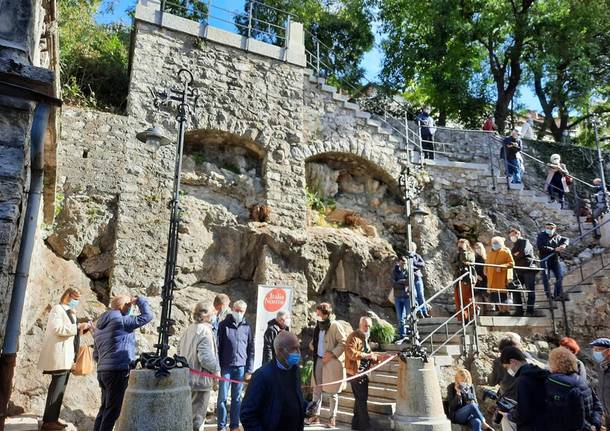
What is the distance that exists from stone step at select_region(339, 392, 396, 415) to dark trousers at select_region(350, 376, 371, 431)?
0.41 meters

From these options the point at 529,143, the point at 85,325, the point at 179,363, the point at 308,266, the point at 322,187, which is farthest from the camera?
the point at 529,143

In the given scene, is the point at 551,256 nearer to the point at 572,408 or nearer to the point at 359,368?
the point at 359,368

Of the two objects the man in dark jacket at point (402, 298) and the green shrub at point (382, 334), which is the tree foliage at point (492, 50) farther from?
the green shrub at point (382, 334)

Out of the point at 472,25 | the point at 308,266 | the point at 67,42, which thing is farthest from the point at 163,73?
the point at 472,25

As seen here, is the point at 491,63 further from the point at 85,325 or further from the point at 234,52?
the point at 85,325

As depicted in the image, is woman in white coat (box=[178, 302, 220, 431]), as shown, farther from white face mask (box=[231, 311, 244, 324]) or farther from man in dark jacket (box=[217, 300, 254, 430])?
white face mask (box=[231, 311, 244, 324])

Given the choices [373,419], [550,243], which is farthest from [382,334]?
[550,243]

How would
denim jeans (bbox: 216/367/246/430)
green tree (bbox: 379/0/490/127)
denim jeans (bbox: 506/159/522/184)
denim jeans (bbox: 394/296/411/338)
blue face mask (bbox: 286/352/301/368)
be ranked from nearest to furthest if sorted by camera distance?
blue face mask (bbox: 286/352/301/368) < denim jeans (bbox: 216/367/246/430) < denim jeans (bbox: 394/296/411/338) < denim jeans (bbox: 506/159/522/184) < green tree (bbox: 379/0/490/127)

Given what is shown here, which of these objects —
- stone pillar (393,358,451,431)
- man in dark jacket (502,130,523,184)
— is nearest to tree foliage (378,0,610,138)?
man in dark jacket (502,130,523,184)

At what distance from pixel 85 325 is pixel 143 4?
737 centimetres

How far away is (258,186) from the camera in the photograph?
1003 centimetres

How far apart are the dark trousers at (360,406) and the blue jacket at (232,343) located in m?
1.56

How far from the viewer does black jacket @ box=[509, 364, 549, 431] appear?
3.50m

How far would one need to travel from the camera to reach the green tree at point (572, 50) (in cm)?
1492
